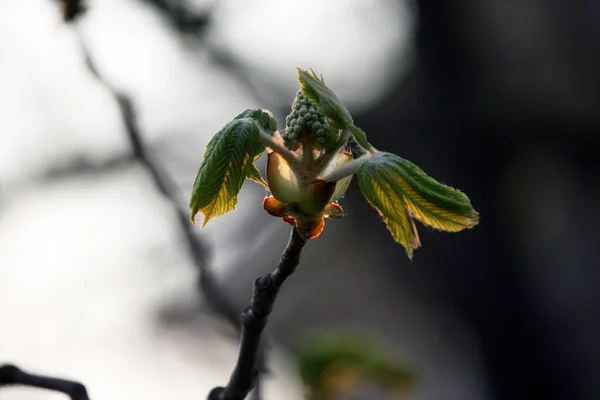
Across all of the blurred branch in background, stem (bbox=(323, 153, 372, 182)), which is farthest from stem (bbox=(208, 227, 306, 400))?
the blurred branch in background

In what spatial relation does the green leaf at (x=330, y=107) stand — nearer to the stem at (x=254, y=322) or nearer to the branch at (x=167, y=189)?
the stem at (x=254, y=322)

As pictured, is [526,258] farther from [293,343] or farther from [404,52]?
[293,343]

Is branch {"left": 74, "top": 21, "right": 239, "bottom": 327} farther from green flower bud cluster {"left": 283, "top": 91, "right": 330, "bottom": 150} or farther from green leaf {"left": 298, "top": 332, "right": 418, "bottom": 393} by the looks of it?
green flower bud cluster {"left": 283, "top": 91, "right": 330, "bottom": 150}

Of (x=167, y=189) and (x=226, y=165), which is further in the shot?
(x=167, y=189)

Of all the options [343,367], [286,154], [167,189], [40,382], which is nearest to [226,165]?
[286,154]

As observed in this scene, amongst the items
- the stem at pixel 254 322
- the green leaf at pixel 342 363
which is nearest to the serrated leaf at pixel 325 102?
the stem at pixel 254 322

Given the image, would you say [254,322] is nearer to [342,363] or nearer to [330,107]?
[330,107]
